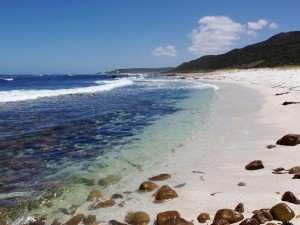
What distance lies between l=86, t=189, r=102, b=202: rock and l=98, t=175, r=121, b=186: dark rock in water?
401mm

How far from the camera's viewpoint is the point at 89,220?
5.09 m

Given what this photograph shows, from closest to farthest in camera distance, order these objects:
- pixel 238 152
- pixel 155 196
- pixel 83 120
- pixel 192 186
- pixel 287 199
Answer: pixel 287 199, pixel 155 196, pixel 192 186, pixel 238 152, pixel 83 120

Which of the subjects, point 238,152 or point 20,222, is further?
point 238,152

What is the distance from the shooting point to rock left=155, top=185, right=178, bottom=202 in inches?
221

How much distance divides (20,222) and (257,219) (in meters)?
3.37

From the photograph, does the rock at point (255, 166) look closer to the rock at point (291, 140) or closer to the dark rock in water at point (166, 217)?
the rock at point (291, 140)

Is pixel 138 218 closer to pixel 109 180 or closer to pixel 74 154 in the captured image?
pixel 109 180

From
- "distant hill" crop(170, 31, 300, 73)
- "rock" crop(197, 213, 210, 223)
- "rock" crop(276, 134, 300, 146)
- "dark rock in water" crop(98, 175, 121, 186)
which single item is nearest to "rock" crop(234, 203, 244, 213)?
"rock" crop(197, 213, 210, 223)

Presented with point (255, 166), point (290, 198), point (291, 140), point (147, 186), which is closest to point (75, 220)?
point (147, 186)

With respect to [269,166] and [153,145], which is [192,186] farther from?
[153,145]

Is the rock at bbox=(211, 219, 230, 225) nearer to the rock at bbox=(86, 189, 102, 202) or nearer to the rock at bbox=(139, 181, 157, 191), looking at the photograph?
the rock at bbox=(139, 181, 157, 191)

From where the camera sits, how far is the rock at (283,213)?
4.33m

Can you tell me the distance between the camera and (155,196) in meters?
5.75

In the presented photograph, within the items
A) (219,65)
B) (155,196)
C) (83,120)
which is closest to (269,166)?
(155,196)
